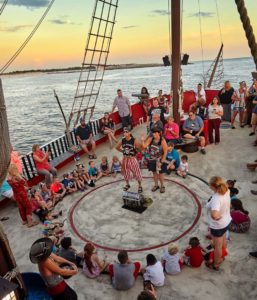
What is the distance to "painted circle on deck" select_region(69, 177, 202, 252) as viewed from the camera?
5832mm

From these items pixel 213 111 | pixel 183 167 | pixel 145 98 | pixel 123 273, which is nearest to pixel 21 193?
pixel 123 273

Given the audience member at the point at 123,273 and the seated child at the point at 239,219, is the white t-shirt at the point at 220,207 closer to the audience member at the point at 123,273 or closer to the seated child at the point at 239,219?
the seated child at the point at 239,219

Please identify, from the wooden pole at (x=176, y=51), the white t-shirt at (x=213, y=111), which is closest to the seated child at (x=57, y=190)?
the wooden pole at (x=176, y=51)

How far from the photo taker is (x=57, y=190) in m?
7.74

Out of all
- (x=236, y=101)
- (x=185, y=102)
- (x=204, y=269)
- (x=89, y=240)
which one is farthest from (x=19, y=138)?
(x=204, y=269)

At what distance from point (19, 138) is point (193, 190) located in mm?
25858

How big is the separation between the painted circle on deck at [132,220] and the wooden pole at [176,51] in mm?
3063

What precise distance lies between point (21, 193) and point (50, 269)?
315cm

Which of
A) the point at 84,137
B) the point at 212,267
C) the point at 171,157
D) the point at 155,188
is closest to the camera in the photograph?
the point at 212,267

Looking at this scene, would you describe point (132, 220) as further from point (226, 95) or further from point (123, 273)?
point (226, 95)

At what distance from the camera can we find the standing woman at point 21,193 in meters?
6.32

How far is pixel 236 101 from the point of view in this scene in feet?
37.6

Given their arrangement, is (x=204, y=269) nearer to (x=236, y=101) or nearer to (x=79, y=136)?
(x=79, y=136)

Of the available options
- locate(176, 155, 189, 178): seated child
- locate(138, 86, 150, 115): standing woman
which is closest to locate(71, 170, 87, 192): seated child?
locate(176, 155, 189, 178): seated child
